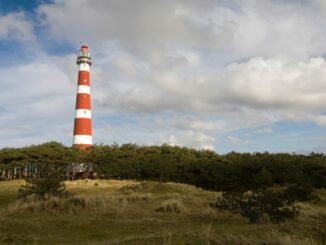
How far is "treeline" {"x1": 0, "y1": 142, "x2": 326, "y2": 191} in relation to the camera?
60062 mm

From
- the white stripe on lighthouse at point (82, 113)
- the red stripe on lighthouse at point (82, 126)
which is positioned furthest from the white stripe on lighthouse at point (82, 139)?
the white stripe on lighthouse at point (82, 113)

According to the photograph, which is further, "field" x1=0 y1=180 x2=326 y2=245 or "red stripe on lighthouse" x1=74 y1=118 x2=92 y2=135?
"red stripe on lighthouse" x1=74 y1=118 x2=92 y2=135

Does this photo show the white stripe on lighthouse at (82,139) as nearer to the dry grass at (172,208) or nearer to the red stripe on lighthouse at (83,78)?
the red stripe on lighthouse at (83,78)

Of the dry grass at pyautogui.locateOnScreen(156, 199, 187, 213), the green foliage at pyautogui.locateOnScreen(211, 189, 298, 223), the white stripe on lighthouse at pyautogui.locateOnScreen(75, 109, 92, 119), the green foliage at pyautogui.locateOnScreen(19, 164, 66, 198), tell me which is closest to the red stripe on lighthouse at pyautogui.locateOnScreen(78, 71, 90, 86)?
the white stripe on lighthouse at pyautogui.locateOnScreen(75, 109, 92, 119)

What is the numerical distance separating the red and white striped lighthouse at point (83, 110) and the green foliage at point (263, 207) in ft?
155

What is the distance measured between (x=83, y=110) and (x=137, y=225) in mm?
49705

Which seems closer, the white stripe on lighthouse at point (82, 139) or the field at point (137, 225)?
the field at point (137, 225)

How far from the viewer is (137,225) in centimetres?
1761

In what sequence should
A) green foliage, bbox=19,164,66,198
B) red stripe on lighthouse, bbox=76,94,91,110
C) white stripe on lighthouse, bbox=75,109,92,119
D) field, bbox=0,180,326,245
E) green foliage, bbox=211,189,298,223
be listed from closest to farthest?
field, bbox=0,180,326,245 → green foliage, bbox=211,189,298,223 → green foliage, bbox=19,164,66,198 → white stripe on lighthouse, bbox=75,109,92,119 → red stripe on lighthouse, bbox=76,94,91,110

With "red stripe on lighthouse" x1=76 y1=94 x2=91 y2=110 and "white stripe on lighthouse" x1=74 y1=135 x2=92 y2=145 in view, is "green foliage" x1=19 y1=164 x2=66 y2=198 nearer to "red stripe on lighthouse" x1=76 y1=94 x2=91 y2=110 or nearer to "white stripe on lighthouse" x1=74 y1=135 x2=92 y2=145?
"red stripe on lighthouse" x1=76 y1=94 x2=91 y2=110

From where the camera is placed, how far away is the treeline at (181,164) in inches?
2365

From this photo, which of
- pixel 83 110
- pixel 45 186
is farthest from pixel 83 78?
pixel 45 186

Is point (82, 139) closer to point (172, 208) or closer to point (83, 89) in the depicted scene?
point (83, 89)

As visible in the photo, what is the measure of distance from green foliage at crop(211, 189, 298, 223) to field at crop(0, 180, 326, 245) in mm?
461
